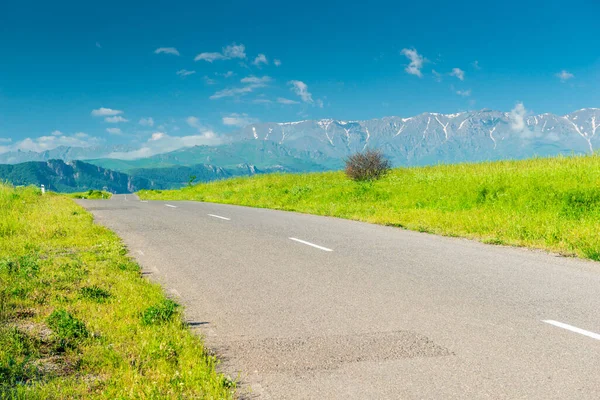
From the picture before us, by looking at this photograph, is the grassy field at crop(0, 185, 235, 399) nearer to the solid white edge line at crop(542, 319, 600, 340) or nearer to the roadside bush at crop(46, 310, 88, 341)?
the roadside bush at crop(46, 310, 88, 341)

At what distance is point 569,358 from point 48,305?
5541 millimetres

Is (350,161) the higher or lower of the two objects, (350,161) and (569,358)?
the higher

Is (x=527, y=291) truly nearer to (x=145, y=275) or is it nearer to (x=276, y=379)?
(x=276, y=379)

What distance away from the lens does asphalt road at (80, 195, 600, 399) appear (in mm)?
3711

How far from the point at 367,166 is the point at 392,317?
30.1 m

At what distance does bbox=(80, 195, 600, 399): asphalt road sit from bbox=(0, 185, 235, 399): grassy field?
357 mm

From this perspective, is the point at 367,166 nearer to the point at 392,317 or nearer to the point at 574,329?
the point at 392,317

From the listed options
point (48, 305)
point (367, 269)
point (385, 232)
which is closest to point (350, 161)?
point (385, 232)

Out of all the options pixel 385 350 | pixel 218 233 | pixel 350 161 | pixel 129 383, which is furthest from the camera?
pixel 350 161

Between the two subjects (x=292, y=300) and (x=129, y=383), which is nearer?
(x=129, y=383)

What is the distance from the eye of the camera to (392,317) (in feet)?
17.5

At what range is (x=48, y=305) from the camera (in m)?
5.81

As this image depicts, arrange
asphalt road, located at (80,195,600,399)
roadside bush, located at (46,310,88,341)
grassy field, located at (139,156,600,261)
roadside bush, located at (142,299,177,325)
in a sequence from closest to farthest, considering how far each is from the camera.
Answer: asphalt road, located at (80,195,600,399) → roadside bush, located at (46,310,88,341) → roadside bush, located at (142,299,177,325) → grassy field, located at (139,156,600,261)

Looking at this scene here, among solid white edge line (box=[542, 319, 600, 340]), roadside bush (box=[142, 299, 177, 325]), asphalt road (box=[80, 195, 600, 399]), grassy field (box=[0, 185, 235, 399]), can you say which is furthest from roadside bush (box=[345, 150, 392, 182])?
roadside bush (box=[142, 299, 177, 325])
